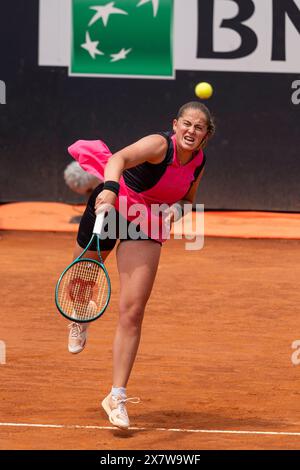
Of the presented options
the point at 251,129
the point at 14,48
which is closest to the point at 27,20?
the point at 14,48

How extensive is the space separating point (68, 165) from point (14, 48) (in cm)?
153

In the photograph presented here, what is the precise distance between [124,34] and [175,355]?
6.23 metres

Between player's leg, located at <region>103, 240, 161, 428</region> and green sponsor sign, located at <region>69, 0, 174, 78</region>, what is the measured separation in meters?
7.39

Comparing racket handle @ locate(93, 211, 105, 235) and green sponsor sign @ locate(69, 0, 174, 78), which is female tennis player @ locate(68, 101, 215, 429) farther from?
green sponsor sign @ locate(69, 0, 174, 78)

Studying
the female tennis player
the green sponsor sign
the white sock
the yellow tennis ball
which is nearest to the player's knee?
the female tennis player

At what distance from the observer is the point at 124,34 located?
12531 mm

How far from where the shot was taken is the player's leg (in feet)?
17.7

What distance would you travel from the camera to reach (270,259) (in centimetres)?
1072

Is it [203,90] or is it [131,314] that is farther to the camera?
[203,90]

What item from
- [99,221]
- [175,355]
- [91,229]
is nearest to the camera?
[99,221]

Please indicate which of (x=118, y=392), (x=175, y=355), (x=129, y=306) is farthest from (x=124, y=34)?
(x=118, y=392)

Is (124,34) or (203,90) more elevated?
(124,34)

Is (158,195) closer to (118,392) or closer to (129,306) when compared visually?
(129,306)

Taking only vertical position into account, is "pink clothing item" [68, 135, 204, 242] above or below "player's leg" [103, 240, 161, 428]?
above
